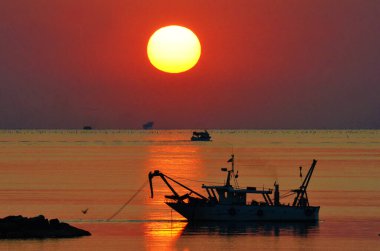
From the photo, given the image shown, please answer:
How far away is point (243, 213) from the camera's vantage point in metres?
96.6

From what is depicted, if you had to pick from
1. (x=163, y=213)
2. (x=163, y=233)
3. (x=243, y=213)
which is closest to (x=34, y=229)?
(x=163, y=233)

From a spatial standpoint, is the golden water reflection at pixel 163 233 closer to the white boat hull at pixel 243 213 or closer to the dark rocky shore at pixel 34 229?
the white boat hull at pixel 243 213

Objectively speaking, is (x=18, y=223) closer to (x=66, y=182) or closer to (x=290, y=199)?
(x=290, y=199)

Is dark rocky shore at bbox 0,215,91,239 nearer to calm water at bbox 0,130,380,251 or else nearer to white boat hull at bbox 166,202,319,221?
calm water at bbox 0,130,380,251

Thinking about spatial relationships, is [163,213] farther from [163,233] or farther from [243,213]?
[163,233]

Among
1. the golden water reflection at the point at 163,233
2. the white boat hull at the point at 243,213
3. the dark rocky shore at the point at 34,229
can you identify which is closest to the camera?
the golden water reflection at the point at 163,233

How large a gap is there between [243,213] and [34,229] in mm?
22933

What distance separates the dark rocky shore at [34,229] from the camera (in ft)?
276

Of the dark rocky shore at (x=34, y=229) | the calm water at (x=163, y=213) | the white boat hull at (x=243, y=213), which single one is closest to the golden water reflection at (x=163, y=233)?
the calm water at (x=163, y=213)

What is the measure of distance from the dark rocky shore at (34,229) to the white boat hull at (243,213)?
48.1 ft

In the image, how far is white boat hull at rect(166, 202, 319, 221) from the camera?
96500 millimetres

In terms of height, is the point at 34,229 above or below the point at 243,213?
below

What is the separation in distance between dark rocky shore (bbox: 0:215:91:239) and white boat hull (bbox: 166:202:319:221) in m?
14.7

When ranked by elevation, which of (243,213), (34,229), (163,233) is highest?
(243,213)
